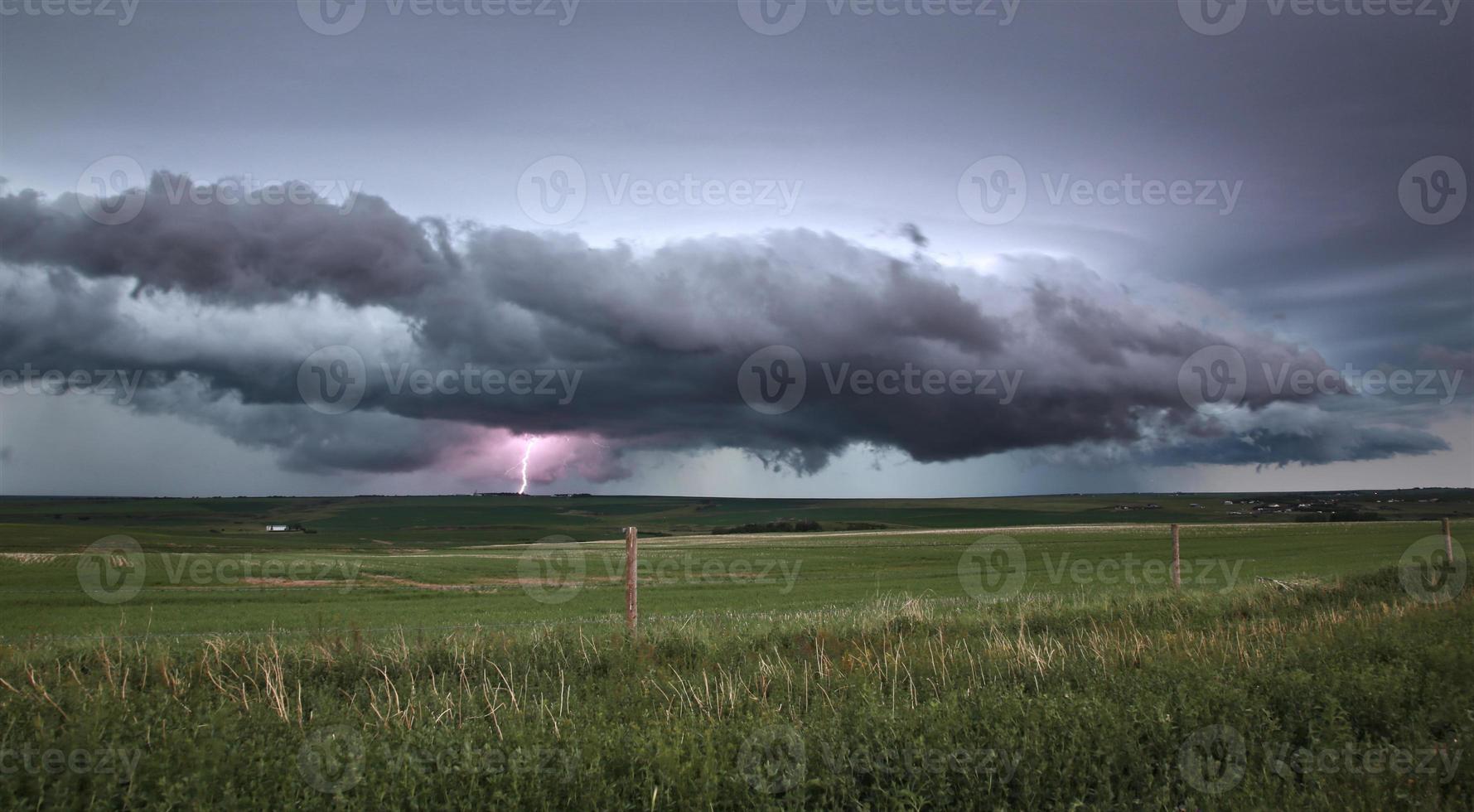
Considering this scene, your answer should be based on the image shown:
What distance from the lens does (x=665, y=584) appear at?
141ft

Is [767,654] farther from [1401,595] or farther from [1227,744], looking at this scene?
[1401,595]

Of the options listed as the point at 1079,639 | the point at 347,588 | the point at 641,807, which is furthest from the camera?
the point at 347,588

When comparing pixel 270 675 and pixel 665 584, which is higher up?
pixel 270 675

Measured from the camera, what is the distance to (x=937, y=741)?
744cm

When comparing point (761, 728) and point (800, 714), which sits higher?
point (761, 728)

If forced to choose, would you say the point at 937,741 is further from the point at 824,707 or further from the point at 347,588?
the point at 347,588

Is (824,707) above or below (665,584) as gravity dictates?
above

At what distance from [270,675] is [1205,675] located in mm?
12082

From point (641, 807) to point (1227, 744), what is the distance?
576 centimetres

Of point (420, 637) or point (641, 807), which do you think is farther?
point (420, 637)

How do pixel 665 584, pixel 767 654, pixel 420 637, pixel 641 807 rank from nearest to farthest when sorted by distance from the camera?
pixel 641 807 < pixel 420 637 < pixel 767 654 < pixel 665 584

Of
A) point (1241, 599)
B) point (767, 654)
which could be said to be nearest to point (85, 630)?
point (767, 654)

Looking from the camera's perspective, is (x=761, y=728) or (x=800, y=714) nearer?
(x=761, y=728)

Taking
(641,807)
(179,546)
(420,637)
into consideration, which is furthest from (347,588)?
(179,546)
